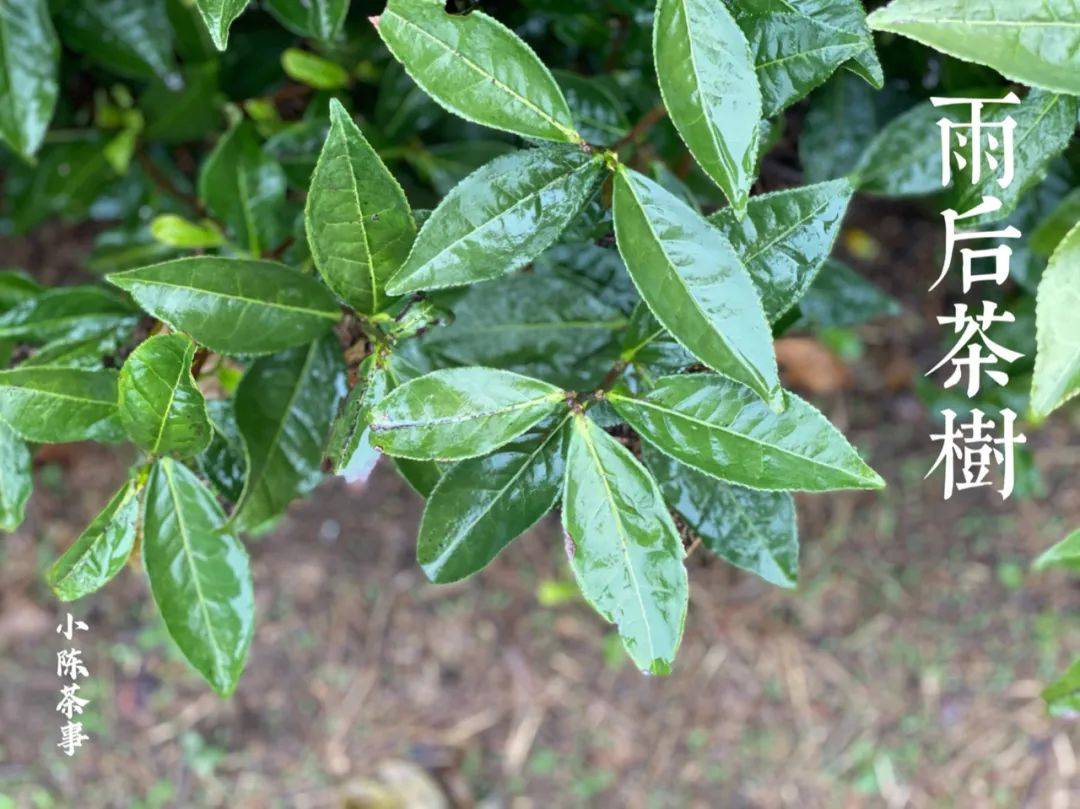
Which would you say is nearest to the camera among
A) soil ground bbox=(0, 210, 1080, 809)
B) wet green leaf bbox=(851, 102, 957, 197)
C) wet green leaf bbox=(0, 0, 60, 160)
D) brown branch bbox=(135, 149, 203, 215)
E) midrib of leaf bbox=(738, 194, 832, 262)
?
midrib of leaf bbox=(738, 194, 832, 262)

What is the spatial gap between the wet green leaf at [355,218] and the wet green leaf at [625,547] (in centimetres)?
19

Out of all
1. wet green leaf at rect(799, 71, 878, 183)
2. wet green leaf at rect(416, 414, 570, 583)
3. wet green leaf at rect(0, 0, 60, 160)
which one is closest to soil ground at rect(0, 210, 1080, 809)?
wet green leaf at rect(799, 71, 878, 183)

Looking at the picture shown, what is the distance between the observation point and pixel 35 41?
1.04 meters

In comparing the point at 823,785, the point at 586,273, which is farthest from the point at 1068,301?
the point at 823,785

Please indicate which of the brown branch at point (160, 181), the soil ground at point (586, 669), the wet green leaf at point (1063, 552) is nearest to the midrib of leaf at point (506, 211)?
the wet green leaf at point (1063, 552)

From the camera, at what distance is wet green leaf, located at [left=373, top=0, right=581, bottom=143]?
2.16 feet

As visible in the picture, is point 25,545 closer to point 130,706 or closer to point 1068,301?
point 130,706

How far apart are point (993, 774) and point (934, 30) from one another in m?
1.76

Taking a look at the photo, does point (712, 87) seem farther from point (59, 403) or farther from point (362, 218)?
point (59, 403)

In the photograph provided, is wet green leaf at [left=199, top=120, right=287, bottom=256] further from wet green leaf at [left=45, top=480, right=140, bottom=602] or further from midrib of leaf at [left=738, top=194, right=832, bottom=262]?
midrib of leaf at [left=738, top=194, right=832, bottom=262]

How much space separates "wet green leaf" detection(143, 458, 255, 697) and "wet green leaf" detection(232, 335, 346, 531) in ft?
0.11

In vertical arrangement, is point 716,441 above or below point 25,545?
above

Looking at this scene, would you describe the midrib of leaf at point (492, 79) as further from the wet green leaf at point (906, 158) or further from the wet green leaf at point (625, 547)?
the wet green leaf at point (906, 158)

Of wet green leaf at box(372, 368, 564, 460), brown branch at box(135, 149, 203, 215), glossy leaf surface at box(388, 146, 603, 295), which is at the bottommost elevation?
brown branch at box(135, 149, 203, 215)
